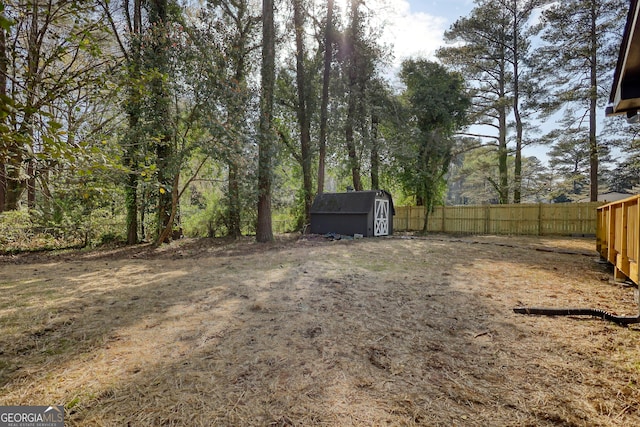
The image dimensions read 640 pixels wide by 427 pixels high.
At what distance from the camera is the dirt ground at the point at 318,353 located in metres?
1.60

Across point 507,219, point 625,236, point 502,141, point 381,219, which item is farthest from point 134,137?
point 502,141

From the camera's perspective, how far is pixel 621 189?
2473 centimetres

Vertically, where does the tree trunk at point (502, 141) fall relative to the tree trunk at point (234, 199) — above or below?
above

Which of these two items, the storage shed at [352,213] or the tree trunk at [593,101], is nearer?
the storage shed at [352,213]

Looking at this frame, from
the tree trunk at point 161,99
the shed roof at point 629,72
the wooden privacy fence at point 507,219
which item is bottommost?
the wooden privacy fence at point 507,219

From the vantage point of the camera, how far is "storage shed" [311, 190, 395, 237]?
503 inches

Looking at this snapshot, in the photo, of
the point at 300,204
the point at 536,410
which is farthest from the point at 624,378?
the point at 300,204

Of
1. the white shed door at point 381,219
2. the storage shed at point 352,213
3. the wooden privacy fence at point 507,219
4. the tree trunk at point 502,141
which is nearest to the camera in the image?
the storage shed at point 352,213

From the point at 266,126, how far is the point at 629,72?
8599mm

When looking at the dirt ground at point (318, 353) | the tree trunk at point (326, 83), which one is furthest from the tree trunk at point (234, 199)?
the dirt ground at point (318, 353)

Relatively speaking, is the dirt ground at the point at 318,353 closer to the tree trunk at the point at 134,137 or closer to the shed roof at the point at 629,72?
the shed roof at the point at 629,72

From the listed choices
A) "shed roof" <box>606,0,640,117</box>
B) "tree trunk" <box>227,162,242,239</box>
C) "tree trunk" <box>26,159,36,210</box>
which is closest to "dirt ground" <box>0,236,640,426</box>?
"tree trunk" <box>26,159,36,210</box>

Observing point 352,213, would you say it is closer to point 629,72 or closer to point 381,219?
point 381,219

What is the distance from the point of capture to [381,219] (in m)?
14.0
